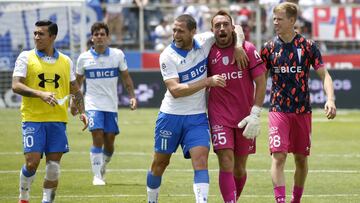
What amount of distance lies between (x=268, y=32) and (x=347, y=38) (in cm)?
265

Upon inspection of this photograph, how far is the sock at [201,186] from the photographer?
11.1 meters

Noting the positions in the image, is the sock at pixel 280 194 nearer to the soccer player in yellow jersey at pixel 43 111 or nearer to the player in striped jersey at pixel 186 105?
the player in striped jersey at pixel 186 105

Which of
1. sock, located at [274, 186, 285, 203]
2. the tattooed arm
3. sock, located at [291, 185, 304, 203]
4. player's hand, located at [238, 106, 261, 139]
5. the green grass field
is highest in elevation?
the tattooed arm

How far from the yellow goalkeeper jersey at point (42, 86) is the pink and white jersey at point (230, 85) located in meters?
1.95

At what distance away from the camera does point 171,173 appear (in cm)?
1686

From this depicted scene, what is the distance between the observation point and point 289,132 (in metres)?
12.3

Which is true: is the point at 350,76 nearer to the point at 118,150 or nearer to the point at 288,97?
the point at 118,150

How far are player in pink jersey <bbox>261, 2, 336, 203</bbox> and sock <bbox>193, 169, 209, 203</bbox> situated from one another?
1251 mm

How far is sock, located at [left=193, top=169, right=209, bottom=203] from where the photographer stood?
11.1m

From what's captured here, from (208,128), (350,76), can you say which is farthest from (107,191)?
(350,76)

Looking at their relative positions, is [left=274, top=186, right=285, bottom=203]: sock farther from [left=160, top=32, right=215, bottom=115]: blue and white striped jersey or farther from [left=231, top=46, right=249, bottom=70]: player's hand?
[left=231, top=46, right=249, bottom=70]: player's hand

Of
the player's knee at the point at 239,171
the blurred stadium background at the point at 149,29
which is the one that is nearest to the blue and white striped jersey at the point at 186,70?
the player's knee at the point at 239,171

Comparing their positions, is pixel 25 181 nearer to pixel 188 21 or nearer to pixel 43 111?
pixel 43 111

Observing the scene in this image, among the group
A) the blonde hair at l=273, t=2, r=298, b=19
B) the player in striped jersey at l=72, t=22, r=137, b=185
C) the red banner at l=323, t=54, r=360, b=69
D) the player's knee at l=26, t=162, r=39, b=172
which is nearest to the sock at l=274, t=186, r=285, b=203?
the blonde hair at l=273, t=2, r=298, b=19
